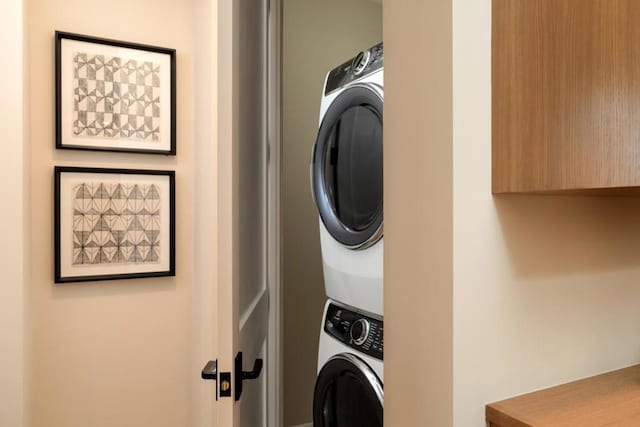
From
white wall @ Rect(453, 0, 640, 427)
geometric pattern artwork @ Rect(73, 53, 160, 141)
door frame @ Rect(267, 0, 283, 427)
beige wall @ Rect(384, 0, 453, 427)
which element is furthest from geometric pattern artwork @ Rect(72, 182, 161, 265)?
white wall @ Rect(453, 0, 640, 427)

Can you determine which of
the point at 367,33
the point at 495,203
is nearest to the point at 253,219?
the point at 495,203

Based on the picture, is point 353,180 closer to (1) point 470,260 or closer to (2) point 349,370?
(2) point 349,370

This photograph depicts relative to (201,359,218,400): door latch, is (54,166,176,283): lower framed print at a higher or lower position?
higher

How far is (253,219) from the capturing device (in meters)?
1.48

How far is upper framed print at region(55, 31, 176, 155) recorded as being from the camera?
→ 79.0 inches

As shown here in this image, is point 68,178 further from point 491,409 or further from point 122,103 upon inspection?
point 491,409

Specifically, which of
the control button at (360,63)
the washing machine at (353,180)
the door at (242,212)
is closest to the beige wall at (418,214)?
the door at (242,212)

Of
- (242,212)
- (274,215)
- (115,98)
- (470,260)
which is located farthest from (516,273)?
(115,98)

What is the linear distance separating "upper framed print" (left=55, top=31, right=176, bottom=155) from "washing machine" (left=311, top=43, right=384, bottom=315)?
89cm

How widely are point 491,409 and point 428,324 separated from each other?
153mm

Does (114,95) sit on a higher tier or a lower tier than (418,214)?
higher

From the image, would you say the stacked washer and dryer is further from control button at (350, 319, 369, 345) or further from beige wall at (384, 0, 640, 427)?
beige wall at (384, 0, 640, 427)

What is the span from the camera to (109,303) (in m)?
2.09

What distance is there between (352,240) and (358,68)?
594mm
